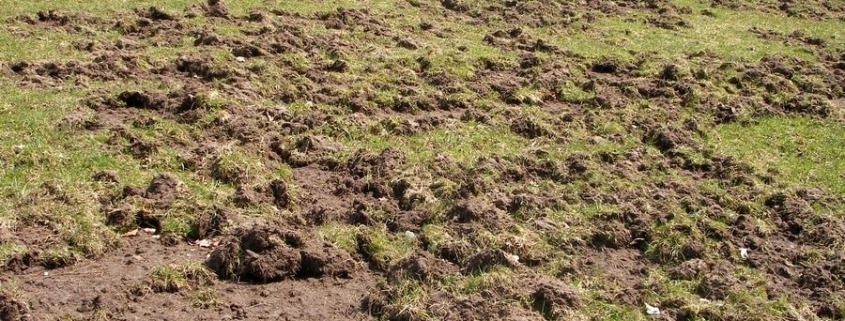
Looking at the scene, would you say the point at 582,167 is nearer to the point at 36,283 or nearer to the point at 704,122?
the point at 704,122

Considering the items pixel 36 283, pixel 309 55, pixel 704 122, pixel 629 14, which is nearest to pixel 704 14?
pixel 629 14

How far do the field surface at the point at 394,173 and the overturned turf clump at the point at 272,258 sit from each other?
0.02 meters

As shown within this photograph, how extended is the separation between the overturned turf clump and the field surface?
2 centimetres

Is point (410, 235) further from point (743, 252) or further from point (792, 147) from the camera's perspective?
point (792, 147)

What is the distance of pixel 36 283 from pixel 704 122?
27.2 ft

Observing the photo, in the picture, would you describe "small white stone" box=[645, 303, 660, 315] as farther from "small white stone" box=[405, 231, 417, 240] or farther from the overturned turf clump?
the overturned turf clump

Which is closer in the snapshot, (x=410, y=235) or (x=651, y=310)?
(x=651, y=310)

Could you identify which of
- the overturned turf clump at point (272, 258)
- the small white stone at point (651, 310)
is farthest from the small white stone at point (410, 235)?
the small white stone at point (651, 310)

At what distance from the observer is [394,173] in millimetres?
8797

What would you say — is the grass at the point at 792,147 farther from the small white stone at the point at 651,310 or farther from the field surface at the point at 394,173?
the small white stone at the point at 651,310

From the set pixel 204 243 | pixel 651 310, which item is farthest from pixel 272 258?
pixel 651 310

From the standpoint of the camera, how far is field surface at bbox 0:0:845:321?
6641mm

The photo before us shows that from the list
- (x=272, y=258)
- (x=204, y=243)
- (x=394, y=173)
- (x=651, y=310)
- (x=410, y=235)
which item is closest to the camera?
(x=651, y=310)

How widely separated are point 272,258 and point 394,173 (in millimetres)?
2260
